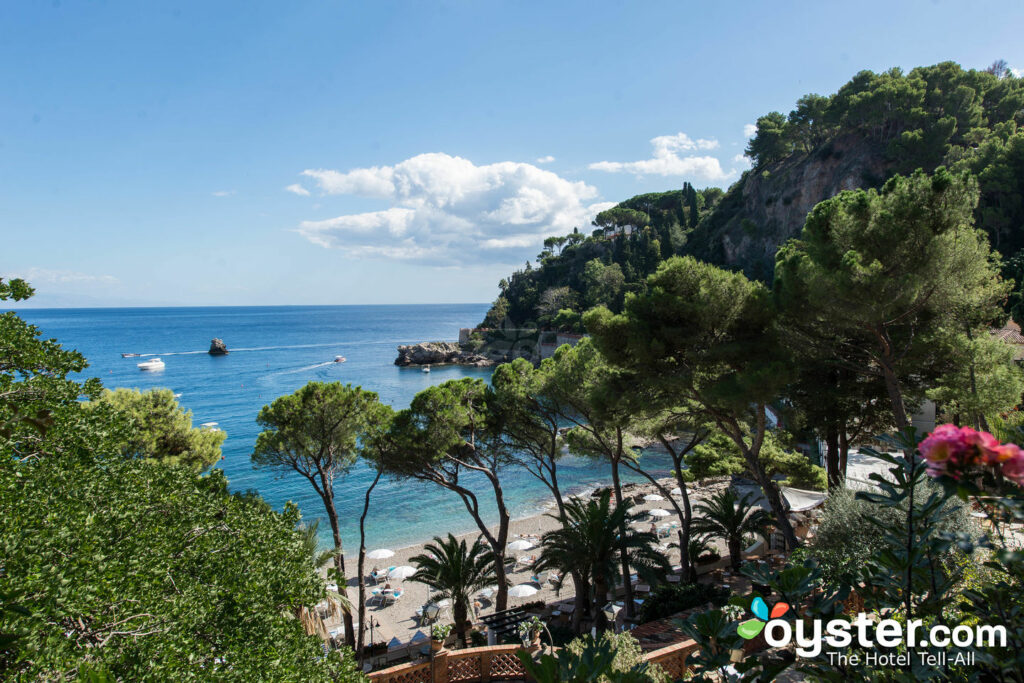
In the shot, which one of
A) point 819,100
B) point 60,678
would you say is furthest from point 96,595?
point 819,100

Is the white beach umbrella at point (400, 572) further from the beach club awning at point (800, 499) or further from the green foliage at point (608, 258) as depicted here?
the green foliage at point (608, 258)

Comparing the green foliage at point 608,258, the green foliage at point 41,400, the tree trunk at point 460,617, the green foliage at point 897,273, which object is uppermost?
the green foliage at point 608,258

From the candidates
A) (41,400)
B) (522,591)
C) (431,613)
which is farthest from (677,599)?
(41,400)

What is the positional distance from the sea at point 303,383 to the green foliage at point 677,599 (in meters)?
8.58

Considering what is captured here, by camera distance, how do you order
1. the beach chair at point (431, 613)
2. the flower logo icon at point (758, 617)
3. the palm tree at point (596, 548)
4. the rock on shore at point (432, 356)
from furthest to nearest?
the rock on shore at point (432, 356) → the beach chair at point (431, 613) → the palm tree at point (596, 548) → the flower logo icon at point (758, 617)

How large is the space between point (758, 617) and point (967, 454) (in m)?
1.05

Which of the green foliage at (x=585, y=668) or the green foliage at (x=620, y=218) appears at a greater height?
the green foliage at (x=620, y=218)

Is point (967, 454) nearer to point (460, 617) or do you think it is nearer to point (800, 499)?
point (460, 617)

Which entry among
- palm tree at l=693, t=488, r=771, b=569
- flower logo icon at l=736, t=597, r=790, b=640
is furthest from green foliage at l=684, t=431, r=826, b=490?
flower logo icon at l=736, t=597, r=790, b=640

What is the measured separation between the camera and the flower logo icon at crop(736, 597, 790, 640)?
2010mm

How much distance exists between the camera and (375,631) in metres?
15.6

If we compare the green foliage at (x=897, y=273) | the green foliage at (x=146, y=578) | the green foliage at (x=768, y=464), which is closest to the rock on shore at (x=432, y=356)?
the green foliage at (x=768, y=464)

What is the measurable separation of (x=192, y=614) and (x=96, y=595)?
619 mm

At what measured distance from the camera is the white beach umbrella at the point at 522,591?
16250 millimetres
